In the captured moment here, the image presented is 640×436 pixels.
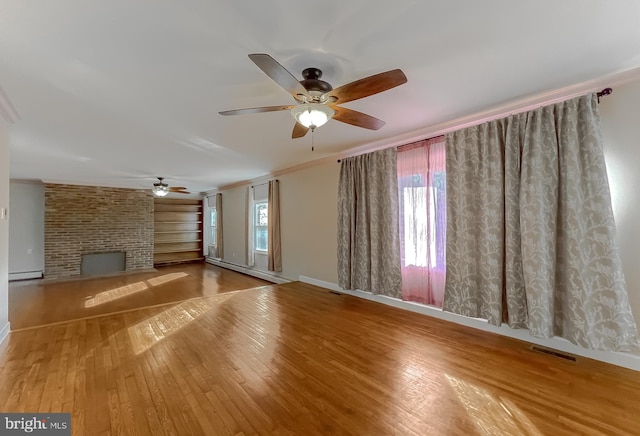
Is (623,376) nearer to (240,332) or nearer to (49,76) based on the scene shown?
(240,332)

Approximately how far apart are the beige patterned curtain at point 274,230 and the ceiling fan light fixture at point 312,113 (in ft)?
13.7

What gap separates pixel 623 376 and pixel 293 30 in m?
3.45

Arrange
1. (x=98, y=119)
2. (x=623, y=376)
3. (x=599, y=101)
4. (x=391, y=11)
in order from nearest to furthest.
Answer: (x=391, y=11)
(x=623, y=376)
(x=599, y=101)
(x=98, y=119)

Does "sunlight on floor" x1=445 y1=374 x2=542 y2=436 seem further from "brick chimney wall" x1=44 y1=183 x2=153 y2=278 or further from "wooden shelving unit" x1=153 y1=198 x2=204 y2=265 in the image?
"wooden shelving unit" x1=153 y1=198 x2=204 y2=265

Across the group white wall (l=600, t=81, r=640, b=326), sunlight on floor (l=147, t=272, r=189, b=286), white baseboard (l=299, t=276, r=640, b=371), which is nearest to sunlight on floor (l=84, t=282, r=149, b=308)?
sunlight on floor (l=147, t=272, r=189, b=286)

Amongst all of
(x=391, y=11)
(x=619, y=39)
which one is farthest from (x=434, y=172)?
(x=391, y=11)

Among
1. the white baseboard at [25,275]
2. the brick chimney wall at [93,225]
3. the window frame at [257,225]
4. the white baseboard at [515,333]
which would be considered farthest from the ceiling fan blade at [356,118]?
the white baseboard at [25,275]

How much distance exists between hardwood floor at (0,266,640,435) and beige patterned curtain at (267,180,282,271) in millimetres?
2832

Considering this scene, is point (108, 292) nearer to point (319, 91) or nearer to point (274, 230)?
point (274, 230)

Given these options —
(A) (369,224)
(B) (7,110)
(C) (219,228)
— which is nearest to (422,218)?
(A) (369,224)

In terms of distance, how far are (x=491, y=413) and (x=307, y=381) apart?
124 centimetres

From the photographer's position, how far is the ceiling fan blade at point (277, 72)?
4.79 feet

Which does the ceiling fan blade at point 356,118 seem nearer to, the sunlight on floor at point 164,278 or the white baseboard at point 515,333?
the white baseboard at point 515,333

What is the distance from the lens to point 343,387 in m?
2.04
